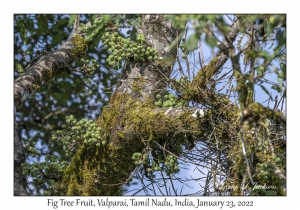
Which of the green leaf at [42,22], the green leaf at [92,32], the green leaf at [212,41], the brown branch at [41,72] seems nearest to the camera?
the green leaf at [212,41]

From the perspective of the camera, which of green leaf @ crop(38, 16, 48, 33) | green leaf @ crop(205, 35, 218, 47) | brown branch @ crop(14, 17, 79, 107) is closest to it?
green leaf @ crop(205, 35, 218, 47)

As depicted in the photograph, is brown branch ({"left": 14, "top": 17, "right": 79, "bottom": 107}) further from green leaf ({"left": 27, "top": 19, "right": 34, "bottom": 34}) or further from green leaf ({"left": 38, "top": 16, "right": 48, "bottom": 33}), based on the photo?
green leaf ({"left": 27, "top": 19, "right": 34, "bottom": 34})

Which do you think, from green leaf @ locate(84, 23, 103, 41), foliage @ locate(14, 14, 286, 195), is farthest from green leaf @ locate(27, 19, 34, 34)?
green leaf @ locate(84, 23, 103, 41)

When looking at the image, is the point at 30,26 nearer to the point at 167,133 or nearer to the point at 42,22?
the point at 42,22

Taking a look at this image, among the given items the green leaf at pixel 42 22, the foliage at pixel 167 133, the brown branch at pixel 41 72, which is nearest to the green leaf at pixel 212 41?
the foliage at pixel 167 133

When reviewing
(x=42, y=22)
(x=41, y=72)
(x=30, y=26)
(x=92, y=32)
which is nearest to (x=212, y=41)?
(x=92, y=32)

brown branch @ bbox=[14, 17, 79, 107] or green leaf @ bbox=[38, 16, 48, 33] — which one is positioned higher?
green leaf @ bbox=[38, 16, 48, 33]

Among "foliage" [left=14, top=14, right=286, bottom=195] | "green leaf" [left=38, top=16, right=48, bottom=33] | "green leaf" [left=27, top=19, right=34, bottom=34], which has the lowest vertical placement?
"foliage" [left=14, top=14, right=286, bottom=195]

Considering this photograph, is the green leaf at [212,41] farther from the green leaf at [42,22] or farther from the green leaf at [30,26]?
the green leaf at [42,22]

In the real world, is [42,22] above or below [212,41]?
above

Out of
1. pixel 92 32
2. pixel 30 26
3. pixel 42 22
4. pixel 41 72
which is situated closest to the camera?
pixel 92 32

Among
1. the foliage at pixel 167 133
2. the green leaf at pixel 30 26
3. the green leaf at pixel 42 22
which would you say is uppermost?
the green leaf at pixel 42 22

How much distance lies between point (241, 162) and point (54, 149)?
3.60m

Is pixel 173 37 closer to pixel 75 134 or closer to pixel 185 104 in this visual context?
pixel 185 104
